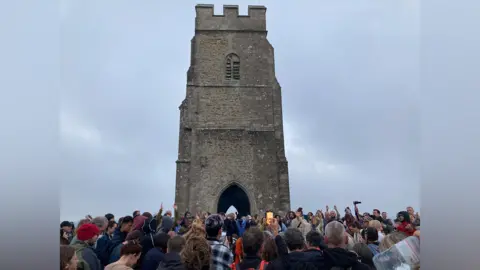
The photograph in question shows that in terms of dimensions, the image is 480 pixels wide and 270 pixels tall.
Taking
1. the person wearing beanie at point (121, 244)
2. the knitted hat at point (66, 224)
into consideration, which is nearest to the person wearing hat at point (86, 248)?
the person wearing beanie at point (121, 244)

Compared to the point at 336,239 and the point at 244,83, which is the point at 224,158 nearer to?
the point at 244,83

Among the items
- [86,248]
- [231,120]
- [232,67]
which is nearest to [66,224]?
[86,248]

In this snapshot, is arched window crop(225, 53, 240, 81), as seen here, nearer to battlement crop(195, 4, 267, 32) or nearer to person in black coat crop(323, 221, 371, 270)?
battlement crop(195, 4, 267, 32)

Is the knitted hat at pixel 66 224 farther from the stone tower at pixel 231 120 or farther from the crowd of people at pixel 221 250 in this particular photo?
the stone tower at pixel 231 120

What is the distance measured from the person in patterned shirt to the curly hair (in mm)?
226

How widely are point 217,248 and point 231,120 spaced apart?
56.9ft

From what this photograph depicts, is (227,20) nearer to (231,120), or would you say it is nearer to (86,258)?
(231,120)

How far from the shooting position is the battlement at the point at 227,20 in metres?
22.2

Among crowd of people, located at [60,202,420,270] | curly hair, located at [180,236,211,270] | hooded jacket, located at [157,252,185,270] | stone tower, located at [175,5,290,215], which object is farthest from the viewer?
stone tower, located at [175,5,290,215]

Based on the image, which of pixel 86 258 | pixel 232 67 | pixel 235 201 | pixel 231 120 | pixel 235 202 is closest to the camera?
pixel 86 258

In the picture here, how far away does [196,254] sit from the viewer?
3.57 meters

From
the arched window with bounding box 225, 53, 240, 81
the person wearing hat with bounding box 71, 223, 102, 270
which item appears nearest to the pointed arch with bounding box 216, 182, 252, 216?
the arched window with bounding box 225, 53, 240, 81

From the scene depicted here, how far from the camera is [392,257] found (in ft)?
9.82

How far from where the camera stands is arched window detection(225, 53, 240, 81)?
2189 cm
